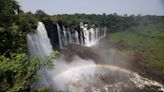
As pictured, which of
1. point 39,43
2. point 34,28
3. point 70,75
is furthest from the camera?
point 70,75

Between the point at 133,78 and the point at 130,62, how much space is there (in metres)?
12.2

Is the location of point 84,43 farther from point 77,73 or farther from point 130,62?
point 77,73

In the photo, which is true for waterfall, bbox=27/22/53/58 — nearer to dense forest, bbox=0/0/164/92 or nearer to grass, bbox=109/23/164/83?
dense forest, bbox=0/0/164/92

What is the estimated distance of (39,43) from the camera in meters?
36.9

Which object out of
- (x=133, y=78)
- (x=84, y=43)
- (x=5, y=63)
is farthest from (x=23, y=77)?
(x=84, y=43)

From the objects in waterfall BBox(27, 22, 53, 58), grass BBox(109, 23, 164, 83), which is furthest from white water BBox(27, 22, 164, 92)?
grass BBox(109, 23, 164, 83)

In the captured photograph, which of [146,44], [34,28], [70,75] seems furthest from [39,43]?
[146,44]

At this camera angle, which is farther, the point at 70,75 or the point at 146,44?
the point at 146,44

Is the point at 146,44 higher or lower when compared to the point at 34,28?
lower

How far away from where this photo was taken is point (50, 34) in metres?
47.0

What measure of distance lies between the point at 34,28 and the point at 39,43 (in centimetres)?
200

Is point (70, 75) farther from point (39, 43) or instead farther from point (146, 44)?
point (146, 44)

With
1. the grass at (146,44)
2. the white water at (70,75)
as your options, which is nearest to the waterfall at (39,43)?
the white water at (70,75)

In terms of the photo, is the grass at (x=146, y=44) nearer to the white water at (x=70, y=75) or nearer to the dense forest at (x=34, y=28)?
the dense forest at (x=34, y=28)
